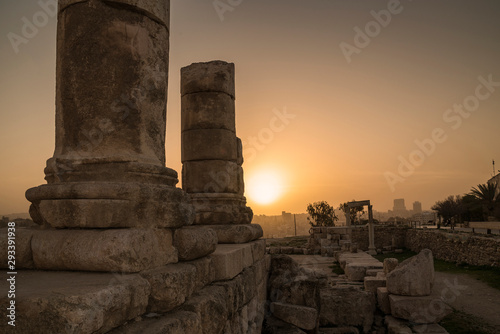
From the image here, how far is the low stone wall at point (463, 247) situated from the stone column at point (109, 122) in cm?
1438

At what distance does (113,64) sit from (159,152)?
844 mm

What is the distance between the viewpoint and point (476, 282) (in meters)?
11.8

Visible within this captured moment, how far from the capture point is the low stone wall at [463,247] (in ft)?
45.8

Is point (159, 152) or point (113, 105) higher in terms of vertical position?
point (113, 105)

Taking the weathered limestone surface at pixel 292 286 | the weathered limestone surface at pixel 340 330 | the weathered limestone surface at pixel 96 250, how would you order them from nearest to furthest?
the weathered limestone surface at pixel 96 250, the weathered limestone surface at pixel 292 286, the weathered limestone surface at pixel 340 330

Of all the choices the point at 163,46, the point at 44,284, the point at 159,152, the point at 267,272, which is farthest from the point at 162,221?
the point at 267,272

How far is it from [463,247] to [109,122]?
17.4 metres

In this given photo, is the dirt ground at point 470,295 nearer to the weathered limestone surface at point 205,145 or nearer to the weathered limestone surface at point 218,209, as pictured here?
the weathered limestone surface at point 218,209

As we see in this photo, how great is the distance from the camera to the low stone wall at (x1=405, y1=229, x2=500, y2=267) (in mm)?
13953

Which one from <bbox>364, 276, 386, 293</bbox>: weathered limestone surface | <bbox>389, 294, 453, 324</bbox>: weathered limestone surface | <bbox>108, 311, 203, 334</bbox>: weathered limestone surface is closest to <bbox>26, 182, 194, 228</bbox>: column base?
<bbox>108, 311, 203, 334</bbox>: weathered limestone surface

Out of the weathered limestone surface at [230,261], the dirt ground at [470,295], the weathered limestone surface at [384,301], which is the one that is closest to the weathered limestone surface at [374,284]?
the weathered limestone surface at [384,301]

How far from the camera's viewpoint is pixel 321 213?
41.0 m

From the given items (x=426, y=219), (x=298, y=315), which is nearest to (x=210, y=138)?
(x=298, y=315)

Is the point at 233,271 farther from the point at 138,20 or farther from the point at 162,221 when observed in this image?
the point at 138,20
